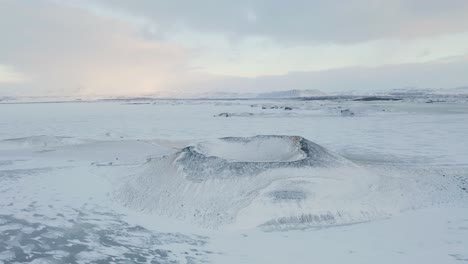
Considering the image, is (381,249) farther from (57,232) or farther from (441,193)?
(57,232)

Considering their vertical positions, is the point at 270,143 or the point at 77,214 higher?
the point at 270,143

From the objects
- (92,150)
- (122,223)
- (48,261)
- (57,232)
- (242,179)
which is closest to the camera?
(48,261)

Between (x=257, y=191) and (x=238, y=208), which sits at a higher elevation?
(x=257, y=191)

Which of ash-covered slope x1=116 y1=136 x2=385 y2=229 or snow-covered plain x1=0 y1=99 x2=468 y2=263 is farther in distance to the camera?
ash-covered slope x1=116 y1=136 x2=385 y2=229

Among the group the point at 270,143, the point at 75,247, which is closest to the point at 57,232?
the point at 75,247

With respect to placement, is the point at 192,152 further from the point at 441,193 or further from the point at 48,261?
the point at 441,193

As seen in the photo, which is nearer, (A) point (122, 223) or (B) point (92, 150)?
(A) point (122, 223)

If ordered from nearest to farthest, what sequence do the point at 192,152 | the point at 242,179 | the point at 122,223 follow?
1. the point at 122,223
2. the point at 242,179
3. the point at 192,152

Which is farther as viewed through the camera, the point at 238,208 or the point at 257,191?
the point at 257,191
